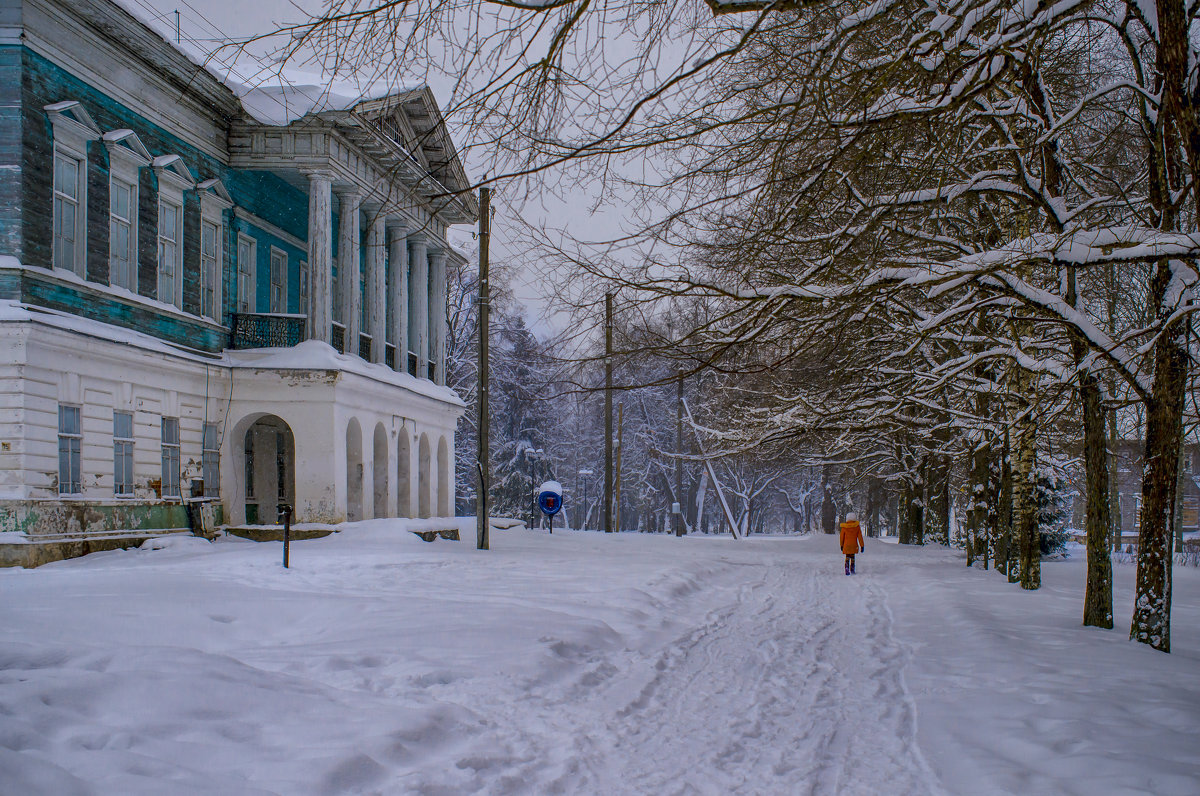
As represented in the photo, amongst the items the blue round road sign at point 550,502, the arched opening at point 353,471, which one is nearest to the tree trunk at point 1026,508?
the blue round road sign at point 550,502

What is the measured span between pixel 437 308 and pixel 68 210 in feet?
49.8

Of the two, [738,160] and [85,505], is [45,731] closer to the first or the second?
[738,160]

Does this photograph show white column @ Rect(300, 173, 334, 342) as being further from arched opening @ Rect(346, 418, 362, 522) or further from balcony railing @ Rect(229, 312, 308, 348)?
arched opening @ Rect(346, 418, 362, 522)

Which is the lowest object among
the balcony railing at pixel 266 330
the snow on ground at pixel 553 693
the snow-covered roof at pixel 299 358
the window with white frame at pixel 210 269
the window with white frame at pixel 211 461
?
the snow on ground at pixel 553 693

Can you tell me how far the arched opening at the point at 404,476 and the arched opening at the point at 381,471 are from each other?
4.08 ft

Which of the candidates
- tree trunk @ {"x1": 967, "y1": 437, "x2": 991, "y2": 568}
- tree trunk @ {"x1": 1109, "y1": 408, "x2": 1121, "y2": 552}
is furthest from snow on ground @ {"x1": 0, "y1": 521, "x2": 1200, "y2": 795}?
tree trunk @ {"x1": 1109, "y1": 408, "x2": 1121, "y2": 552}

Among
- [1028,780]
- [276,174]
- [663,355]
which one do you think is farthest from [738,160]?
[276,174]

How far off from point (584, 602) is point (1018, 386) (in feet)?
24.4

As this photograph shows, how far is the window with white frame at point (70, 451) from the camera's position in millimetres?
15250

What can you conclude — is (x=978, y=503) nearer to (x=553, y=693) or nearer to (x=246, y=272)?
(x=553, y=693)

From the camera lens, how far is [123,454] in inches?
666

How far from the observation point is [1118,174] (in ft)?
42.7

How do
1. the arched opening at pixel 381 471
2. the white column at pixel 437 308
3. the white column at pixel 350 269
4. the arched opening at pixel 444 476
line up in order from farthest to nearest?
1. the white column at pixel 437 308
2. the arched opening at pixel 444 476
3. the arched opening at pixel 381 471
4. the white column at pixel 350 269

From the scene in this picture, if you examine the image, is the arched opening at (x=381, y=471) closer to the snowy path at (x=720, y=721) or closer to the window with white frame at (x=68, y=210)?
the window with white frame at (x=68, y=210)
